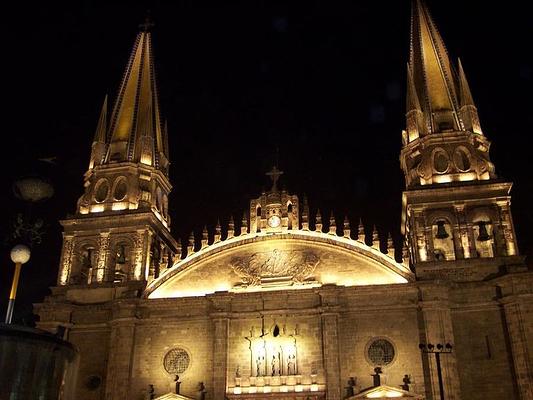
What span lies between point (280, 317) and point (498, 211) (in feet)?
45.9

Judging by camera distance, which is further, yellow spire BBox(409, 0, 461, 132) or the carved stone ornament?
yellow spire BBox(409, 0, 461, 132)

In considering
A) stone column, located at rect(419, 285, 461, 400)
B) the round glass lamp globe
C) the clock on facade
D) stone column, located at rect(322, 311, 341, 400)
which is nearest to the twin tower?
stone column, located at rect(419, 285, 461, 400)

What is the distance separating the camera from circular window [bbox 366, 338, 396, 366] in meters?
33.1

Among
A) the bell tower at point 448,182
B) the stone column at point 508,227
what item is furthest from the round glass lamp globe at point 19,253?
the stone column at point 508,227

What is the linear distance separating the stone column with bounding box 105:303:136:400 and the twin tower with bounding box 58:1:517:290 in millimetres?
2296

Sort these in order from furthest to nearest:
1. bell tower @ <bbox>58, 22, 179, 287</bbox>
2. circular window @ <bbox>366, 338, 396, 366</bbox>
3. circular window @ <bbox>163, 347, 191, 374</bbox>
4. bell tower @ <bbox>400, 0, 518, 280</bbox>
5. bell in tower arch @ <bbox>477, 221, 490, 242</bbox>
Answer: bell tower @ <bbox>58, 22, 179, 287</bbox>
bell tower @ <bbox>400, 0, 518, 280</bbox>
bell in tower arch @ <bbox>477, 221, 490, 242</bbox>
circular window @ <bbox>163, 347, 191, 374</bbox>
circular window @ <bbox>366, 338, 396, 366</bbox>

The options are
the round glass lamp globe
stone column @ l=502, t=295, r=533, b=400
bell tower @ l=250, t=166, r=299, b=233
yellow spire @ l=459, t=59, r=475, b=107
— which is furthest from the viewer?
yellow spire @ l=459, t=59, r=475, b=107

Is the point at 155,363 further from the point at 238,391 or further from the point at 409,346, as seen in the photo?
the point at 409,346

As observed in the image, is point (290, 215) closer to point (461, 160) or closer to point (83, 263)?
point (461, 160)

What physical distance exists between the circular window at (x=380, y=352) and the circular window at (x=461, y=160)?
1211cm

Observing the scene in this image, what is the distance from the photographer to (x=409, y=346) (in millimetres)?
33094

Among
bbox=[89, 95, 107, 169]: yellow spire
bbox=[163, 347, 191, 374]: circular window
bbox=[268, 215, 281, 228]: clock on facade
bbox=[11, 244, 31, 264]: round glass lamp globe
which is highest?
bbox=[89, 95, 107, 169]: yellow spire

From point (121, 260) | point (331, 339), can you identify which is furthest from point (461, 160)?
point (121, 260)

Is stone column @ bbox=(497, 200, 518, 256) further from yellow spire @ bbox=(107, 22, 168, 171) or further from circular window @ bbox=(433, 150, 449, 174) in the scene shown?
yellow spire @ bbox=(107, 22, 168, 171)
